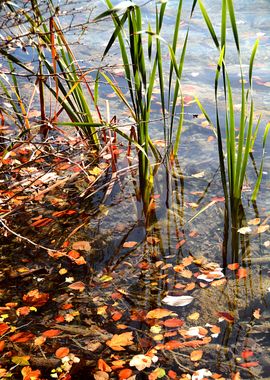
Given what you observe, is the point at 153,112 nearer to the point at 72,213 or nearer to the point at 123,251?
the point at 72,213

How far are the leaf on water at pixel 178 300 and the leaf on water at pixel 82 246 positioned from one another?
51 cm

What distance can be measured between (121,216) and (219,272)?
66 centimetres

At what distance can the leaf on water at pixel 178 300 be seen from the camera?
2172 millimetres

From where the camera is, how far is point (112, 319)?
6.91ft

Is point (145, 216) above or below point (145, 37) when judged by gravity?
below

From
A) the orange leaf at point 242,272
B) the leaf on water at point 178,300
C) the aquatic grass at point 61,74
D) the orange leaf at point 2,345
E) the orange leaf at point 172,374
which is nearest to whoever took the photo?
the orange leaf at point 172,374

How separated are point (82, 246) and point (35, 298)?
16.4 inches

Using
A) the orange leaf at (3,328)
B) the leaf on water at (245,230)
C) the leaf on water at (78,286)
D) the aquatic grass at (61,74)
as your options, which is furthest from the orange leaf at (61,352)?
the leaf on water at (245,230)

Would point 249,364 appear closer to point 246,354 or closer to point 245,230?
point 246,354

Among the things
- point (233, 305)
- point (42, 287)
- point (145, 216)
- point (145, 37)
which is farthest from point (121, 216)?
point (145, 37)

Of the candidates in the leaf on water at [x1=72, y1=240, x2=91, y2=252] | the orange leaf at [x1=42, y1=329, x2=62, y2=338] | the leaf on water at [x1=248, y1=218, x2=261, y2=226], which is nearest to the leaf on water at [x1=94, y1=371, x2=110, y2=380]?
the orange leaf at [x1=42, y1=329, x2=62, y2=338]

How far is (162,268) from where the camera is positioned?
94.3 inches

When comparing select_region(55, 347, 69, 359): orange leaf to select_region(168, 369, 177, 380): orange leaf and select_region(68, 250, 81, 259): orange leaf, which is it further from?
select_region(68, 250, 81, 259): orange leaf

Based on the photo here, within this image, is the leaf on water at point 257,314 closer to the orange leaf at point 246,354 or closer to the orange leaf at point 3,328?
the orange leaf at point 246,354
